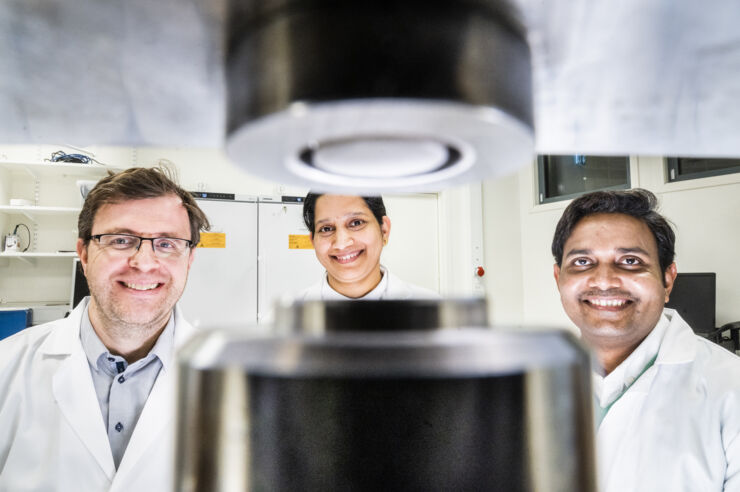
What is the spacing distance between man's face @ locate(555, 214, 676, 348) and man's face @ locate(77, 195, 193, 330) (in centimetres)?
108

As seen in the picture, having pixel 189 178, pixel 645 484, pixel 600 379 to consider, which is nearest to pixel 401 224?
pixel 189 178

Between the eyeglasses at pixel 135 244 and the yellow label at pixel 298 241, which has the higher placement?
the yellow label at pixel 298 241

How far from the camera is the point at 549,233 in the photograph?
3.50 meters

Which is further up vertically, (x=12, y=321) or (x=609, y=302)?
(x=609, y=302)

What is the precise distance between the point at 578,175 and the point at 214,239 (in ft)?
8.82

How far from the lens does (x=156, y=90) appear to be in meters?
0.27

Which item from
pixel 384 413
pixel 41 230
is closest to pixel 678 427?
pixel 384 413

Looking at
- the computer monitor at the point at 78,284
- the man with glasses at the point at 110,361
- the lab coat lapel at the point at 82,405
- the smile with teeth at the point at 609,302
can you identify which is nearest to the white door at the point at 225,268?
the computer monitor at the point at 78,284

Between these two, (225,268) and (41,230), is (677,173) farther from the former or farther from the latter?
(41,230)

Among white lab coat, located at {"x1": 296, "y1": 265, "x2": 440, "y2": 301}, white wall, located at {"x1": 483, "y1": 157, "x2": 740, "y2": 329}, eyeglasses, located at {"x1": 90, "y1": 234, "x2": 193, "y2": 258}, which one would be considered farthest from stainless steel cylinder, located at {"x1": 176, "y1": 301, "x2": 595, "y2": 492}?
white wall, located at {"x1": 483, "y1": 157, "x2": 740, "y2": 329}

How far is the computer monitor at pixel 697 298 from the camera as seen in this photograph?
2383mm

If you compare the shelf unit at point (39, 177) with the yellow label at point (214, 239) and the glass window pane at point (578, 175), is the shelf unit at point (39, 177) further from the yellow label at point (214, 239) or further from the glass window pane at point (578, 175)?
the glass window pane at point (578, 175)

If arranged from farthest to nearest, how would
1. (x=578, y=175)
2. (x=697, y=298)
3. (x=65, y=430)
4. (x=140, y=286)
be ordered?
(x=578, y=175) < (x=697, y=298) < (x=140, y=286) < (x=65, y=430)

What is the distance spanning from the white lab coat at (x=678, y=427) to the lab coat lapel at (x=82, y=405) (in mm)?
1079
